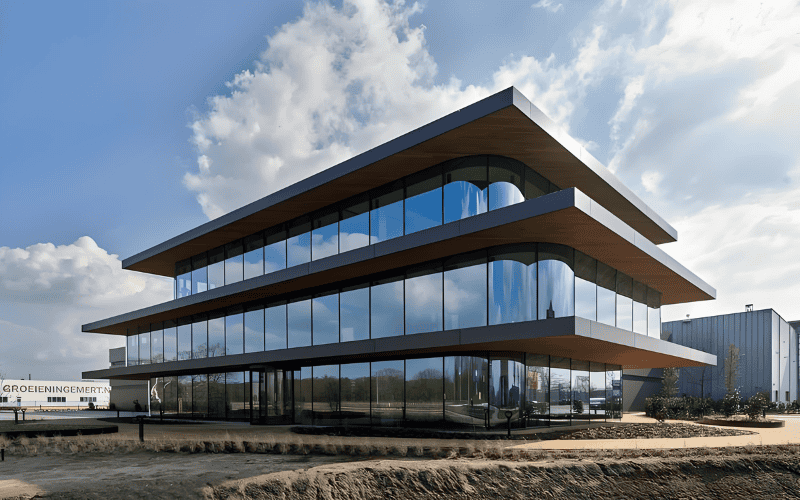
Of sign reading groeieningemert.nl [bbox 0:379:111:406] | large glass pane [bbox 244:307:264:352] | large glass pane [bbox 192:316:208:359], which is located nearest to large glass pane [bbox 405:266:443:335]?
large glass pane [bbox 244:307:264:352]

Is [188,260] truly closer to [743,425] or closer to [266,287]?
[266,287]

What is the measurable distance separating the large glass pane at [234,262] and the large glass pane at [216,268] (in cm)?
43

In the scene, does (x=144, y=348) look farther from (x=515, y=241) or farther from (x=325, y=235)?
(x=515, y=241)

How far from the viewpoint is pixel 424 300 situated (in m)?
24.5

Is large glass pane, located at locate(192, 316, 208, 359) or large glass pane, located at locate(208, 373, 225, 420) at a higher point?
large glass pane, located at locate(192, 316, 208, 359)

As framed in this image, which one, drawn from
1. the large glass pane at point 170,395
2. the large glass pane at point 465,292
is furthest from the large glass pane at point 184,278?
the large glass pane at point 465,292

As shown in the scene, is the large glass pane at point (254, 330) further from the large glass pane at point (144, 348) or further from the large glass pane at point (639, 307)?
the large glass pane at point (639, 307)

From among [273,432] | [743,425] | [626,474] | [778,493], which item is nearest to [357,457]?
[626,474]

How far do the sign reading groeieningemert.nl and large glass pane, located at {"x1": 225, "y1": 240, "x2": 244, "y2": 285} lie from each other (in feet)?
292

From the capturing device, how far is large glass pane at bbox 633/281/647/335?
1160 inches

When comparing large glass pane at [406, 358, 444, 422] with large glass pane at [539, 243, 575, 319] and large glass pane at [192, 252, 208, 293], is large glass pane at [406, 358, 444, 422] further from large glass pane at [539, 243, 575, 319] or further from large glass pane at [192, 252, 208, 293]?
large glass pane at [192, 252, 208, 293]

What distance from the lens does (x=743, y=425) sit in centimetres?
3162

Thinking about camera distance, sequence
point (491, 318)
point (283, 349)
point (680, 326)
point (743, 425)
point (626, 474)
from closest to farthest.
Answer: point (626, 474)
point (491, 318)
point (283, 349)
point (743, 425)
point (680, 326)

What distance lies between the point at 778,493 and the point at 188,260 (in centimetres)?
3308
